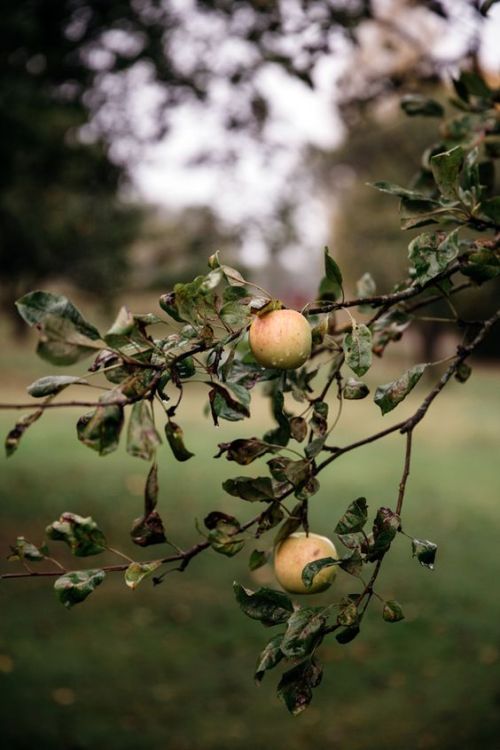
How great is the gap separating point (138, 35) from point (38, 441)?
8.27 m

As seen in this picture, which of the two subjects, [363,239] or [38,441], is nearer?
[38,441]

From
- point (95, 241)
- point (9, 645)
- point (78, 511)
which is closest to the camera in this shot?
point (9, 645)

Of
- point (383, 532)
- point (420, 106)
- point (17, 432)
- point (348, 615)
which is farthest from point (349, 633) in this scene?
point (420, 106)

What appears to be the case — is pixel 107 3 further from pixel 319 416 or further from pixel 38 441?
pixel 38 441

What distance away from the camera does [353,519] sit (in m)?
1.18

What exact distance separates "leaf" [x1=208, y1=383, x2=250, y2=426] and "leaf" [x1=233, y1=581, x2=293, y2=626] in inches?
10.4

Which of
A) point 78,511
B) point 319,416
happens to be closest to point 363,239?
point 78,511

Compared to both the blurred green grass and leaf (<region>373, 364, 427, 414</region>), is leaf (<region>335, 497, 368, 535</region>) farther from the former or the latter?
the blurred green grass

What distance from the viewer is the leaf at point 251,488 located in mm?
1226

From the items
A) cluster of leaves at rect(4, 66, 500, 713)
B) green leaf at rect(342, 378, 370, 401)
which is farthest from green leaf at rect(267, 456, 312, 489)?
green leaf at rect(342, 378, 370, 401)

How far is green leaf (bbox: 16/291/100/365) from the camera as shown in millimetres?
943

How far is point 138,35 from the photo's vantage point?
6.38 m

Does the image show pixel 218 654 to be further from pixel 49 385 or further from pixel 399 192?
pixel 49 385

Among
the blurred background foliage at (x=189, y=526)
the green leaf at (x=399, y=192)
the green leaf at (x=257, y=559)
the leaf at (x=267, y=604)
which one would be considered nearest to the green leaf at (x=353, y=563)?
the leaf at (x=267, y=604)
